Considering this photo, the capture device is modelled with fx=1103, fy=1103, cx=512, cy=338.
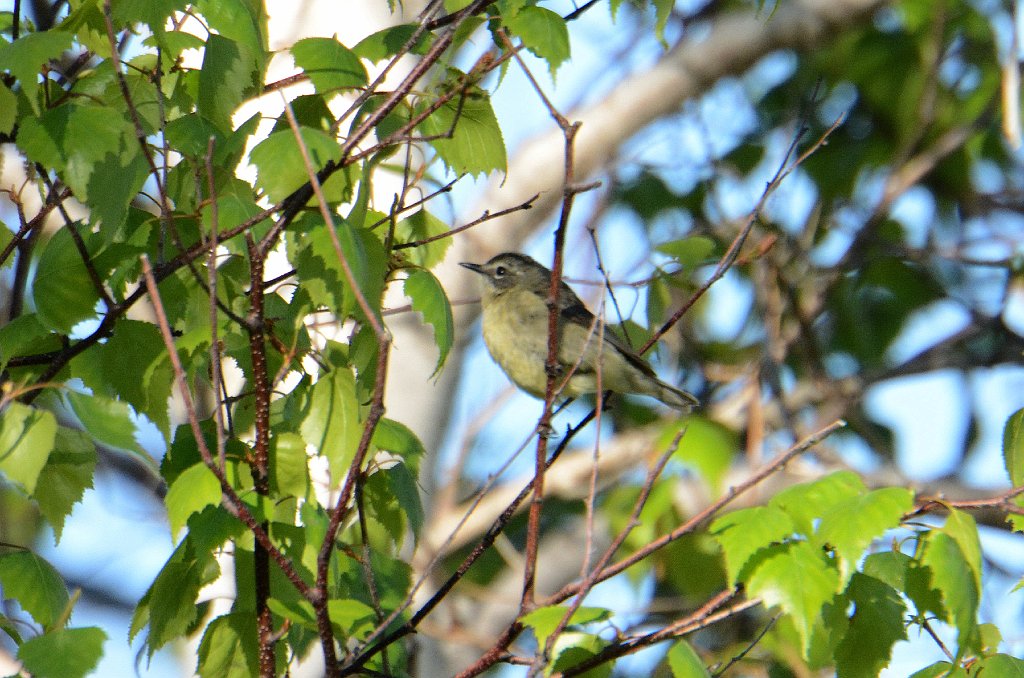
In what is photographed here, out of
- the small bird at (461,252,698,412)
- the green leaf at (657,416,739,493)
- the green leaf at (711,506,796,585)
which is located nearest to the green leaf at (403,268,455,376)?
the green leaf at (711,506,796,585)

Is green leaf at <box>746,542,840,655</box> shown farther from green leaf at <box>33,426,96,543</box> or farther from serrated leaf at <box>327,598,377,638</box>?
green leaf at <box>33,426,96,543</box>

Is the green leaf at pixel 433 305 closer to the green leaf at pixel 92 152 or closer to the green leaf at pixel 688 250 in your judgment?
the green leaf at pixel 92 152

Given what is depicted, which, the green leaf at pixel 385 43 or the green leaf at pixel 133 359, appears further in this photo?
the green leaf at pixel 385 43

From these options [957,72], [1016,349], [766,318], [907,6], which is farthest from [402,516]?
[957,72]

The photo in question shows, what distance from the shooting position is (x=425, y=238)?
9.52 feet

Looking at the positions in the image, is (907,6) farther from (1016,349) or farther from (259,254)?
(259,254)

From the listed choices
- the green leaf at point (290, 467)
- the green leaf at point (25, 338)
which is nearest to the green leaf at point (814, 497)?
the green leaf at point (290, 467)

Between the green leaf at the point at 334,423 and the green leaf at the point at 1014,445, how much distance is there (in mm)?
1551

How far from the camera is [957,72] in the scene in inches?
384

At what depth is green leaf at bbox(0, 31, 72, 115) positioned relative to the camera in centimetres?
201

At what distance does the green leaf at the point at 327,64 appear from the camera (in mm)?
2410

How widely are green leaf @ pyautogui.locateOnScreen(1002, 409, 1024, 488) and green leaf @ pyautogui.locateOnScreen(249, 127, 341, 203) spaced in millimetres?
1741

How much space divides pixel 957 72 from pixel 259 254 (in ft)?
29.2

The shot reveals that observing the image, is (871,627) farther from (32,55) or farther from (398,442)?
(32,55)
